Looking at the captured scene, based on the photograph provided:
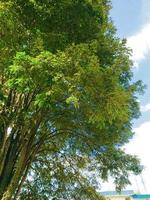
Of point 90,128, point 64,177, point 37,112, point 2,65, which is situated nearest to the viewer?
point 2,65

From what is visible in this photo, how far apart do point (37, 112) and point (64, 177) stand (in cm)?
537

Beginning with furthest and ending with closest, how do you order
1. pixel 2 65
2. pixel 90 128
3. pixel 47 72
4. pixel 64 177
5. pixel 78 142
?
1. pixel 64 177
2. pixel 78 142
3. pixel 90 128
4. pixel 2 65
5. pixel 47 72

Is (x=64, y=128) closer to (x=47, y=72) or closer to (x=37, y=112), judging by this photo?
(x=37, y=112)

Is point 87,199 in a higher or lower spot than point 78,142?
lower

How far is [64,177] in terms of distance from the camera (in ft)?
51.2

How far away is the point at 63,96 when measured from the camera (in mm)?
9852

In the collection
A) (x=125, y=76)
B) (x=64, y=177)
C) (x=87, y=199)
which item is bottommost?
(x=87, y=199)

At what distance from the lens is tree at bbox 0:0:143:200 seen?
30.7ft

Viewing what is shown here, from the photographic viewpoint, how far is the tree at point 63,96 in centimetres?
934

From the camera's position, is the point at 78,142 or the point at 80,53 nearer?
the point at 80,53

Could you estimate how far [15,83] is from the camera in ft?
30.4

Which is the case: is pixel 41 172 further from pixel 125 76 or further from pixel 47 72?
pixel 47 72

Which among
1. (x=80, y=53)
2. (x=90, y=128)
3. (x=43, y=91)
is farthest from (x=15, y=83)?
(x=90, y=128)

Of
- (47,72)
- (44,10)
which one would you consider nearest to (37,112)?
(47,72)
